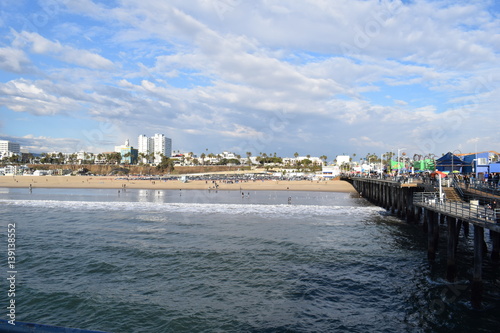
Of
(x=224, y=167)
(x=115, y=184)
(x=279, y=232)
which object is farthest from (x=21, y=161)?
(x=279, y=232)

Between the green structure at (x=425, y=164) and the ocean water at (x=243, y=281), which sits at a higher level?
the green structure at (x=425, y=164)

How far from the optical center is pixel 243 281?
607 inches

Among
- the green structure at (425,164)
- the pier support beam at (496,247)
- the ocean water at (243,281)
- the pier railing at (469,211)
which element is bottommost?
the ocean water at (243,281)

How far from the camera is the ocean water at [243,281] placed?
38.7ft

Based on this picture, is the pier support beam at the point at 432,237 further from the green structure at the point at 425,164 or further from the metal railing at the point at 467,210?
the green structure at the point at 425,164

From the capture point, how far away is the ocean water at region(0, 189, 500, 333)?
464 inches

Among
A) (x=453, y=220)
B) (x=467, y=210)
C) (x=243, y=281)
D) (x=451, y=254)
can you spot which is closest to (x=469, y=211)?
(x=467, y=210)

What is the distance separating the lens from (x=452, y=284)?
587 inches

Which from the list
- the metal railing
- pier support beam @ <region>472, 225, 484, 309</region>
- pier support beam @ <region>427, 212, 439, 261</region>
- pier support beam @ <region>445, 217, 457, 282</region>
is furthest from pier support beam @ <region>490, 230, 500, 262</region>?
pier support beam @ <region>472, 225, 484, 309</region>

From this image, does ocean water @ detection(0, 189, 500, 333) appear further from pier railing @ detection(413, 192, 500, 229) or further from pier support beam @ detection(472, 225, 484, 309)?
pier railing @ detection(413, 192, 500, 229)

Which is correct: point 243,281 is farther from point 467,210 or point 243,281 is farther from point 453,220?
point 467,210

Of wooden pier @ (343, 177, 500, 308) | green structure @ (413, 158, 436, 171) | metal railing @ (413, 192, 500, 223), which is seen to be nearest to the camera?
wooden pier @ (343, 177, 500, 308)

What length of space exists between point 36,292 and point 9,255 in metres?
7.43

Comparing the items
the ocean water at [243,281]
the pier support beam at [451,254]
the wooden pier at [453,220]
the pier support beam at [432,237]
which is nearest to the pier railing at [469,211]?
the wooden pier at [453,220]
